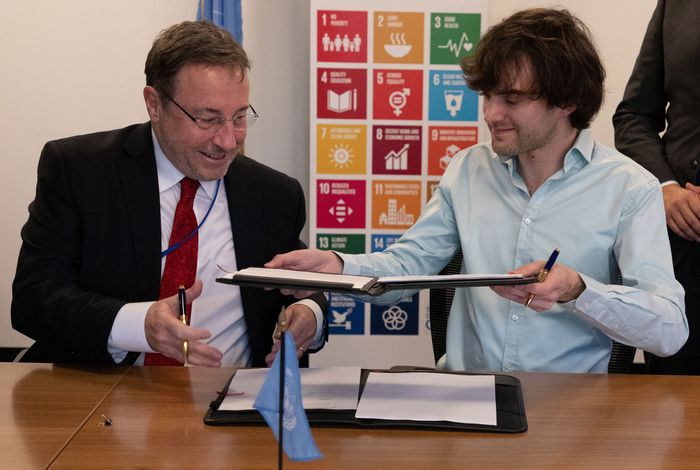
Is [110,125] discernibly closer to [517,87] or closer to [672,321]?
[517,87]

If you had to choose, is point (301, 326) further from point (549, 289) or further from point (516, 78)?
point (516, 78)

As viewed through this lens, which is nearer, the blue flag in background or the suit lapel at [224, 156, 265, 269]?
the suit lapel at [224, 156, 265, 269]

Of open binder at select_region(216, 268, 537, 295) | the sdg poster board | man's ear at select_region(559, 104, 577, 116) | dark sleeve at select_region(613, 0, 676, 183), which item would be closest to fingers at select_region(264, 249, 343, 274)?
open binder at select_region(216, 268, 537, 295)

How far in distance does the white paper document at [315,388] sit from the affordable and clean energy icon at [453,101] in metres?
2.78

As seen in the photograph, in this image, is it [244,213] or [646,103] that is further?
[646,103]

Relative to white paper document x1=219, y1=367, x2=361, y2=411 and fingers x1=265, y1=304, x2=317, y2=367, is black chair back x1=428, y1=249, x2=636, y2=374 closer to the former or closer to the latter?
fingers x1=265, y1=304, x2=317, y2=367

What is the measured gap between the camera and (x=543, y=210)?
2.36m

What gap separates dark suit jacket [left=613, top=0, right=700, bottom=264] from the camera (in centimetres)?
291

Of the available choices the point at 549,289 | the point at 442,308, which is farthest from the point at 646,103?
the point at 549,289

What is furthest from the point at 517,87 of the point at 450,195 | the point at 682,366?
the point at 682,366

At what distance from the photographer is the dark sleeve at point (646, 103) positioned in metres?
3.08

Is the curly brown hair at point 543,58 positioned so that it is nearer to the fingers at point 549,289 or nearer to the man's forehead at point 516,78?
the man's forehead at point 516,78

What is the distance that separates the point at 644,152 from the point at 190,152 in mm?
1546

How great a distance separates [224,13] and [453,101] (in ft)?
4.12
